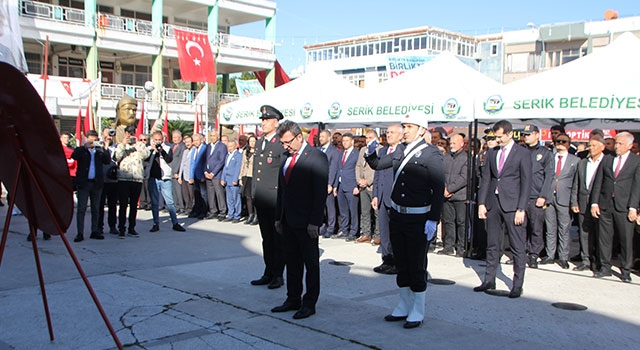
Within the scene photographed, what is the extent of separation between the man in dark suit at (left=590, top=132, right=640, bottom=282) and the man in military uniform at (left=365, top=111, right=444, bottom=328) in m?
4.04

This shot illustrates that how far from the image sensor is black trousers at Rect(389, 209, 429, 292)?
571 centimetres

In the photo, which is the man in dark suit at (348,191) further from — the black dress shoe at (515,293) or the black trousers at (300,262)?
the black trousers at (300,262)

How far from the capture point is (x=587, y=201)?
9258mm

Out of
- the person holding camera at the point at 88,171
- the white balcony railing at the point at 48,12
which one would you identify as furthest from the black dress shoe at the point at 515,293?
the white balcony railing at the point at 48,12

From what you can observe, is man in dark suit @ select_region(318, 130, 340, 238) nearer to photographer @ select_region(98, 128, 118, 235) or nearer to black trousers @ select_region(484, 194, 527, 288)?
photographer @ select_region(98, 128, 118, 235)

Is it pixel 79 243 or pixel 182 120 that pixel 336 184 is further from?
pixel 182 120

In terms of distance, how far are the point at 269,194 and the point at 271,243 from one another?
69 centimetres

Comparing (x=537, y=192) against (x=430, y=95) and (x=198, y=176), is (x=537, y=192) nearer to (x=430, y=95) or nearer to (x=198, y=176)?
(x=430, y=95)

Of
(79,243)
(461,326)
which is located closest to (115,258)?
(79,243)

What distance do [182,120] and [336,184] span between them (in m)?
24.9

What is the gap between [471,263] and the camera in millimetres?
9453

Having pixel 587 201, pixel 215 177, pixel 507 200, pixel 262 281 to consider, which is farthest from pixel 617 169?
pixel 215 177

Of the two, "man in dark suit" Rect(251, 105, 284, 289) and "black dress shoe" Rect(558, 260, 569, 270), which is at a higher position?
"man in dark suit" Rect(251, 105, 284, 289)

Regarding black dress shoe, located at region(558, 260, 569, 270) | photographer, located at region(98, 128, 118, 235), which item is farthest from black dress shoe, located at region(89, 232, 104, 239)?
black dress shoe, located at region(558, 260, 569, 270)
